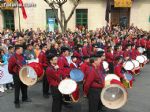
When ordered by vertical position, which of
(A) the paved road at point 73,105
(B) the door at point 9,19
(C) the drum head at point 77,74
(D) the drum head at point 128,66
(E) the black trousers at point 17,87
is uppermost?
(B) the door at point 9,19

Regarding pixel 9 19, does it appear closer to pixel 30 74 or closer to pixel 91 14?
pixel 91 14

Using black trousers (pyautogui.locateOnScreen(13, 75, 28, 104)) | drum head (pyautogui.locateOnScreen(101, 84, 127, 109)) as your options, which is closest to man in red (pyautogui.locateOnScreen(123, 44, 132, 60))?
black trousers (pyautogui.locateOnScreen(13, 75, 28, 104))

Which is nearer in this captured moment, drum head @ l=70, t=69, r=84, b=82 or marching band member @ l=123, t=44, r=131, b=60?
drum head @ l=70, t=69, r=84, b=82

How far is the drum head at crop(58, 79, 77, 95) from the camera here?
27.6 ft

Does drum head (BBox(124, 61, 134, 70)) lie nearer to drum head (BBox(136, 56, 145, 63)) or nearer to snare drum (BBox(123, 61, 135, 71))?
snare drum (BBox(123, 61, 135, 71))

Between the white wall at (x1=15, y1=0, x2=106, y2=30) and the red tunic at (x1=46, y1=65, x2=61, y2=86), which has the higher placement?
the white wall at (x1=15, y1=0, x2=106, y2=30)

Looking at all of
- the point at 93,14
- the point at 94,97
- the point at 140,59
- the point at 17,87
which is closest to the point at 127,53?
the point at 140,59

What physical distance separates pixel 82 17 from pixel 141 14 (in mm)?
5310

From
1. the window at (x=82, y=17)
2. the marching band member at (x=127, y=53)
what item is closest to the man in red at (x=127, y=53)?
the marching band member at (x=127, y=53)

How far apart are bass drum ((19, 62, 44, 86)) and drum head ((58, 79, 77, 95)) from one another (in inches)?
53.6

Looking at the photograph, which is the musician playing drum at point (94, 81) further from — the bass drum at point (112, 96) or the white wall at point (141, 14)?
the white wall at point (141, 14)

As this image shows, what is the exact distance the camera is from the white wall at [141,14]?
30000 mm

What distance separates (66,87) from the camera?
27.7 feet

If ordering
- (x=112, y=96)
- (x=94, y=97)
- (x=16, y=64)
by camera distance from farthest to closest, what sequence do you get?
(x=16, y=64) < (x=94, y=97) < (x=112, y=96)
